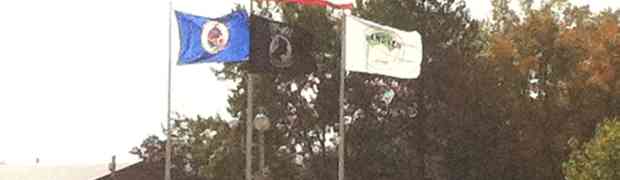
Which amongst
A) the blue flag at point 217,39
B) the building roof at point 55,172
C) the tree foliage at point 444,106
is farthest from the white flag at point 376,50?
the building roof at point 55,172

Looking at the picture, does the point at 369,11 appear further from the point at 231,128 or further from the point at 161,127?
the point at 161,127

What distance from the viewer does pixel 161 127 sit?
66562 millimetres

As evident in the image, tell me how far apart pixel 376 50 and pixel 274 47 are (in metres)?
2.90

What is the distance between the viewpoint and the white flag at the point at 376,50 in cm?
3388

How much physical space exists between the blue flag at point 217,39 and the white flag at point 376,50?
8.92ft

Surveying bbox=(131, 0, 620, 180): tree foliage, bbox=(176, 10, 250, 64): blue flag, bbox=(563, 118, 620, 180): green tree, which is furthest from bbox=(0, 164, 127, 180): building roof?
bbox=(176, 10, 250, 64): blue flag

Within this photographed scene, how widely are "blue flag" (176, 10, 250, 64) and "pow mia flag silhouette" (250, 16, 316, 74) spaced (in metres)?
0.37

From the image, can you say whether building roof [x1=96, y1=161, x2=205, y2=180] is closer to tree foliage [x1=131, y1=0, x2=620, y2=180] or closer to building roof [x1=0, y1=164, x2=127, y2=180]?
building roof [x1=0, y1=164, x2=127, y2=180]

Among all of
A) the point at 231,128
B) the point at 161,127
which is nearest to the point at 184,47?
the point at 231,128

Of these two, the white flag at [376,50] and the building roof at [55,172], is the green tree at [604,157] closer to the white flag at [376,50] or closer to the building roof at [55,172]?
the white flag at [376,50]

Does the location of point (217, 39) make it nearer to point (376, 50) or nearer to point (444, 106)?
point (376, 50)

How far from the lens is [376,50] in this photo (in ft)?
112

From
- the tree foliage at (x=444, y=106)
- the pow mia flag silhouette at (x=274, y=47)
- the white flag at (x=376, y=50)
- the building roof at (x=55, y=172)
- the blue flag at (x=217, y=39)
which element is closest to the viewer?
the pow mia flag silhouette at (x=274, y=47)

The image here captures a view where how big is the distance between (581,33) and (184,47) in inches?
913
